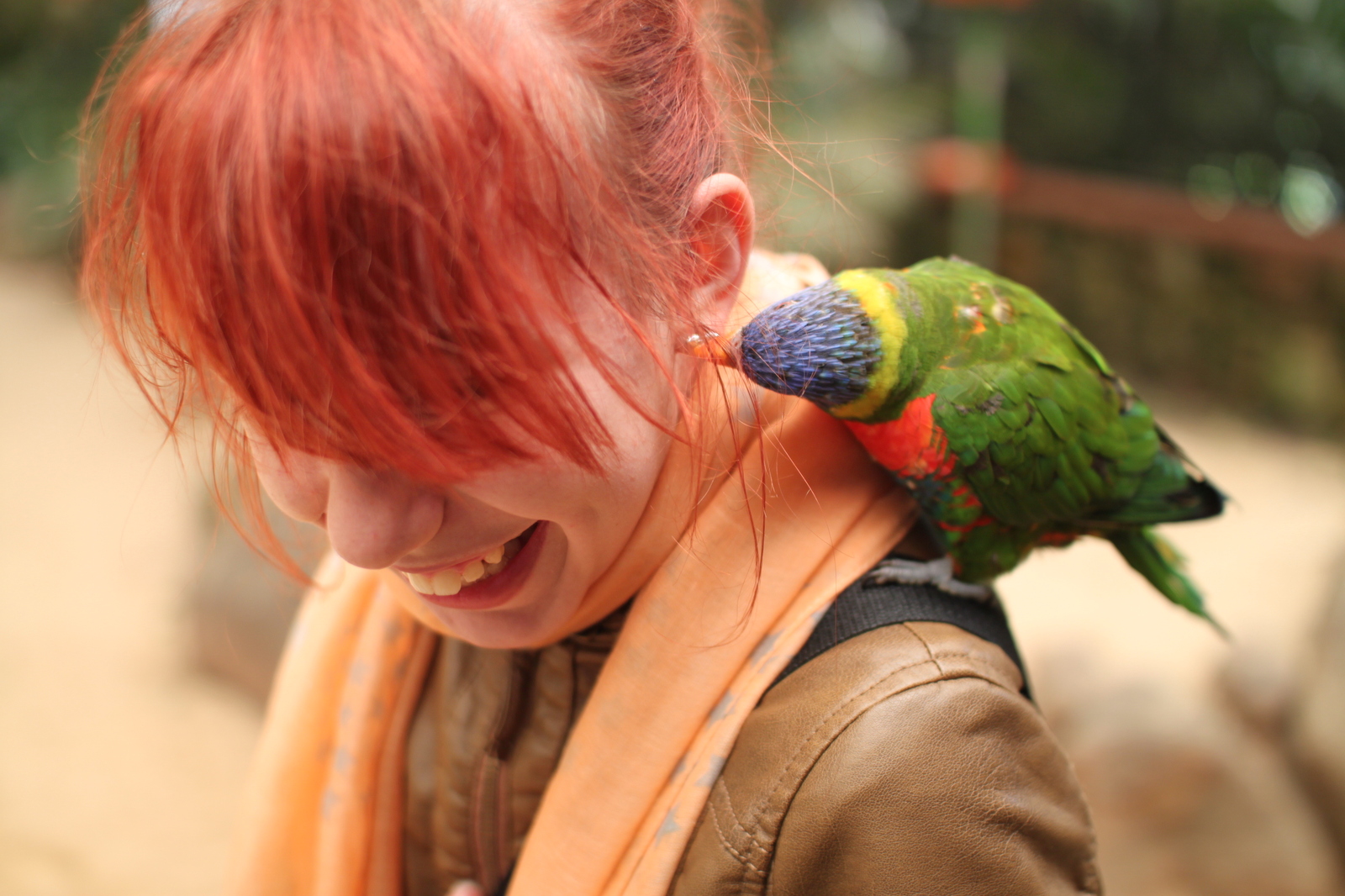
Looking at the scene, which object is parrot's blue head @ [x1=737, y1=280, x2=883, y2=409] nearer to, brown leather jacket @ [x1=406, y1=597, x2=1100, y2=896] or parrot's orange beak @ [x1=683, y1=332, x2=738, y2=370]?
parrot's orange beak @ [x1=683, y1=332, x2=738, y2=370]

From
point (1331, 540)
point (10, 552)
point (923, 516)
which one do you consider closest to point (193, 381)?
point (923, 516)

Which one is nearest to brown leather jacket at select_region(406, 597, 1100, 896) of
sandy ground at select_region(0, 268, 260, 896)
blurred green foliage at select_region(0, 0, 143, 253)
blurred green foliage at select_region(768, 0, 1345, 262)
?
sandy ground at select_region(0, 268, 260, 896)

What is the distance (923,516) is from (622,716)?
1.06ft

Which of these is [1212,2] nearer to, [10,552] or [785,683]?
[785,683]

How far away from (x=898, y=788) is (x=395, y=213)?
447 mm

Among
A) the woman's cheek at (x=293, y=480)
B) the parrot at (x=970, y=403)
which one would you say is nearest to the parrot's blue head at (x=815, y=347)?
the parrot at (x=970, y=403)

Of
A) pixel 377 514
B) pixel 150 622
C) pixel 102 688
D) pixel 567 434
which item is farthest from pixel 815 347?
pixel 150 622

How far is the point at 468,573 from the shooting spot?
0.63 metres

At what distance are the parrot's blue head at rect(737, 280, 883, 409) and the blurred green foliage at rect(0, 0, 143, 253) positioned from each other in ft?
13.7

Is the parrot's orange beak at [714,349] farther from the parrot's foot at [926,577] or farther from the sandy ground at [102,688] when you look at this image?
the sandy ground at [102,688]

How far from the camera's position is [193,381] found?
1.99 feet

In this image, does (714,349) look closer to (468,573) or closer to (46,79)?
(468,573)

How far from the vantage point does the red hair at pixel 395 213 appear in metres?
0.44

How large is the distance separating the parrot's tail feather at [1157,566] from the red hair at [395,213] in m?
0.60
